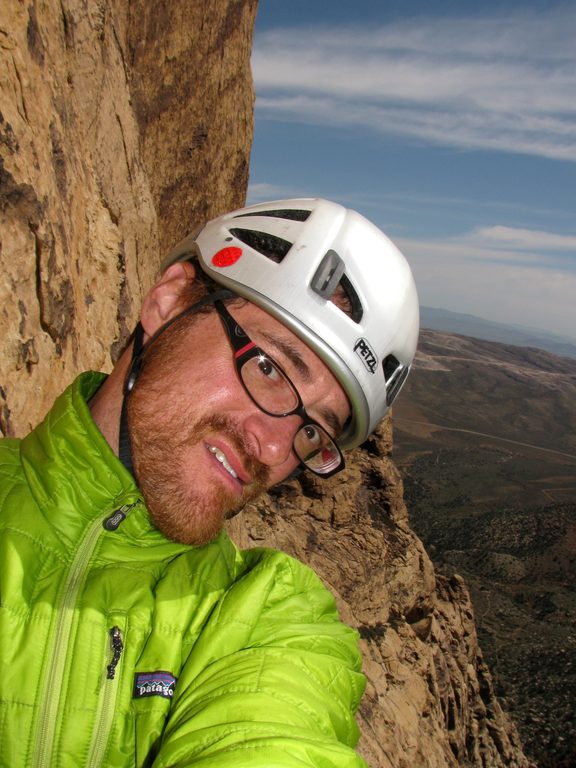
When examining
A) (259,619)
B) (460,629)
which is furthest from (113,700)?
(460,629)

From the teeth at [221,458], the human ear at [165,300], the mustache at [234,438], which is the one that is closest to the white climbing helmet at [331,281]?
the human ear at [165,300]

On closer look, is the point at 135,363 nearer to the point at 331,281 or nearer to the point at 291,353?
the point at 291,353

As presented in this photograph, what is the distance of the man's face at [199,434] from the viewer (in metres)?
2.43

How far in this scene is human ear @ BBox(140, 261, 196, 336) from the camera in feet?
9.81

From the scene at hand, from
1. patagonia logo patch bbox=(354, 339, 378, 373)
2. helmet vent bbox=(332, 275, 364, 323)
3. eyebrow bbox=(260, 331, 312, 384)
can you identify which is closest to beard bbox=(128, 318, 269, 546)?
eyebrow bbox=(260, 331, 312, 384)

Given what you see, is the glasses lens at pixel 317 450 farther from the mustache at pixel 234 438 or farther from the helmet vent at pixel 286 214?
the helmet vent at pixel 286 214

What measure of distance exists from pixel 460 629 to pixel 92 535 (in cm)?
1628

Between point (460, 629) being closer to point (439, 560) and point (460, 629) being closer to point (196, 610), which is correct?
point (196, 610)

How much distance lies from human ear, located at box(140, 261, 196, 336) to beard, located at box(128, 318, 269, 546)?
1.36 ft

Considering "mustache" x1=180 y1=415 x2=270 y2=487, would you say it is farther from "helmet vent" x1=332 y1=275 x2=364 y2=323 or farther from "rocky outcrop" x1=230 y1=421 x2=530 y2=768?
"rocky outcrop" x1=230 y1=421 x2=530 y2=768

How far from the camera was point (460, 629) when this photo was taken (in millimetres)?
15922

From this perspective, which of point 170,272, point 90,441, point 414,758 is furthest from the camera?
point 414,758

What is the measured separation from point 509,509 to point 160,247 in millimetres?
60038

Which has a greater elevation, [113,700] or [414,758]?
[113,700]
